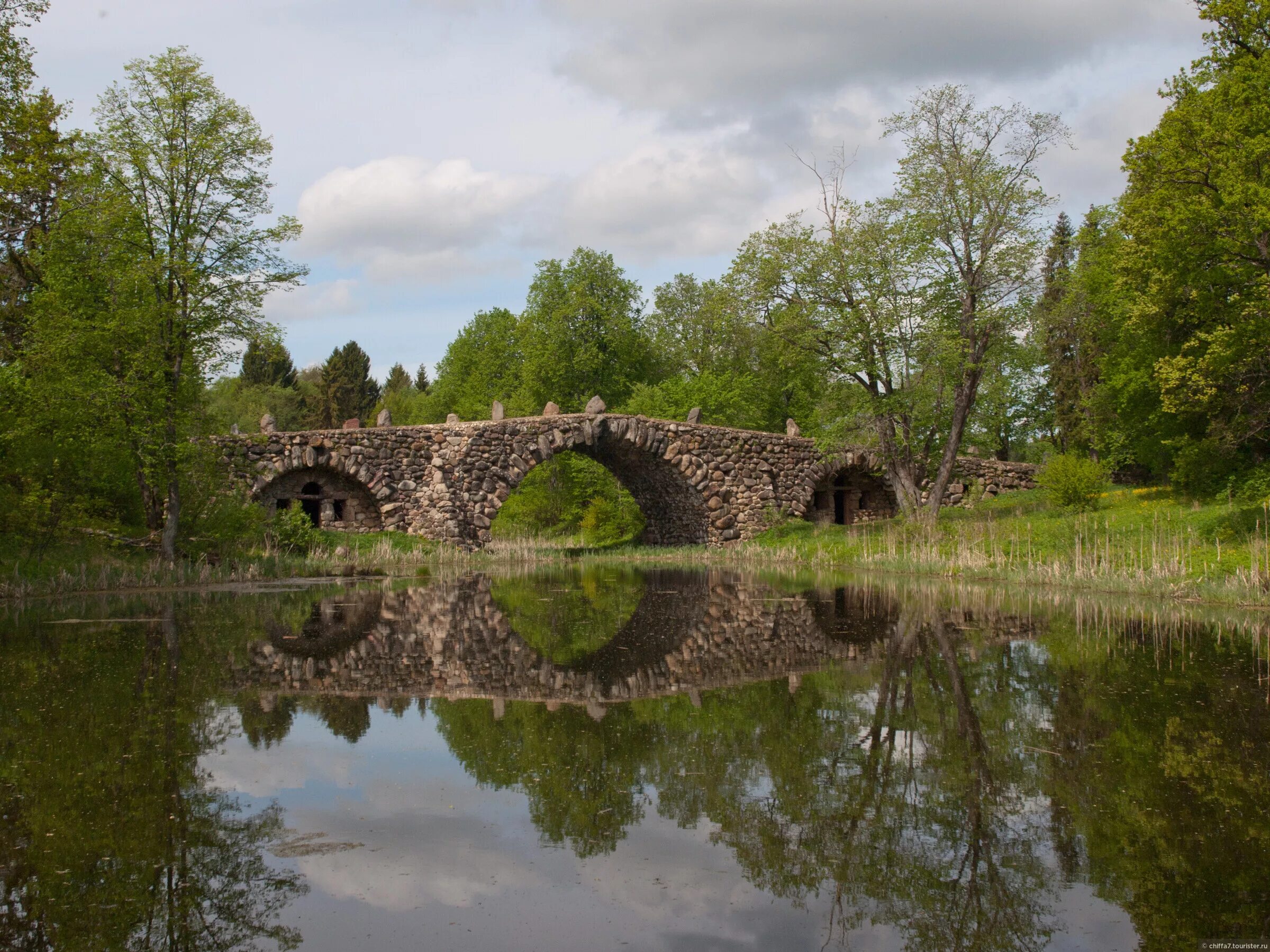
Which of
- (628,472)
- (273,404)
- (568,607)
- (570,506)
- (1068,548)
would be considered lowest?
(568,607)

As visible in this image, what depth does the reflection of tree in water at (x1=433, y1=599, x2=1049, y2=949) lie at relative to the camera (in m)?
3.33

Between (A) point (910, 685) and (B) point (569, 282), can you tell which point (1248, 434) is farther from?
(B) point (569, 282)

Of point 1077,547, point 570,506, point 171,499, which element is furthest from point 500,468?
point 570,506

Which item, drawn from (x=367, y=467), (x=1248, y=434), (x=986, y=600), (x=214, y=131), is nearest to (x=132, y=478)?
(x=214, y=131)

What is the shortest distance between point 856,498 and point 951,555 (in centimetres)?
1420

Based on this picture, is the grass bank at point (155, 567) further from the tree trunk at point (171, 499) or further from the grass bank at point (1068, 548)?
the grass bank at point (1068, 548)

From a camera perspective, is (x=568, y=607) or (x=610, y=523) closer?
(x=568, y=607)

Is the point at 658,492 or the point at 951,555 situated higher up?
the point at 658,492

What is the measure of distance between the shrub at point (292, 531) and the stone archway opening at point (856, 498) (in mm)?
16224

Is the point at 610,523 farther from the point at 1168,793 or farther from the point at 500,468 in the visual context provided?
the point at 1168,793

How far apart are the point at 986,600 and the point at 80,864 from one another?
11239mm

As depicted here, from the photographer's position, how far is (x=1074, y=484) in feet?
71.3

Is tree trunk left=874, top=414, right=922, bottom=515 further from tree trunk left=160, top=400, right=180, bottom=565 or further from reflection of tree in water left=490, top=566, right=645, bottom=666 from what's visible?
tree trunk left=160, top=400, right=180, bottom=565

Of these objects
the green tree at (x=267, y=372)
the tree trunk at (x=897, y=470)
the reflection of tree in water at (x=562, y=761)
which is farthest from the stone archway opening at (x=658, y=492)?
the green tree at (x=267, y=372)
